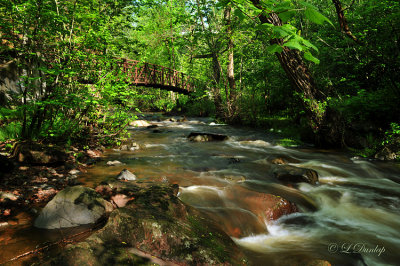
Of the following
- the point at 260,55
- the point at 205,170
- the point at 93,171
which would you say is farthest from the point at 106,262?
the point at 260,55

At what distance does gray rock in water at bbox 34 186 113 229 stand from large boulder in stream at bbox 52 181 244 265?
0.57 metres

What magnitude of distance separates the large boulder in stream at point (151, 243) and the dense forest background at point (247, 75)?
6.04 ft

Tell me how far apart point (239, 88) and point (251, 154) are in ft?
24.9

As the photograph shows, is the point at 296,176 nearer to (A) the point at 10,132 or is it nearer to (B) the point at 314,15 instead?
(B) the point at 314,15

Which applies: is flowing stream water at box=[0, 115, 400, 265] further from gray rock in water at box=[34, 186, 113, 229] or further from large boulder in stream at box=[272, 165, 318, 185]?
gray rock in water at box=[34, 186, 113, 229]

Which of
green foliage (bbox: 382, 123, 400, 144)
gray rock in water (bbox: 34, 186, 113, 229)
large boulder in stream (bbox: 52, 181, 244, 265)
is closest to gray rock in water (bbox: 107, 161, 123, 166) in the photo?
gray rock in water (bbox: 34, 186, 113, 229)

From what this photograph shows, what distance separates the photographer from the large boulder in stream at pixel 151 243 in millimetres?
1727

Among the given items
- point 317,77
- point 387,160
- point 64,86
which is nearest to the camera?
point 64,86

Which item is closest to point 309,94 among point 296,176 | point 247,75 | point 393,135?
point 393,135

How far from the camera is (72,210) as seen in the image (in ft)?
8.80

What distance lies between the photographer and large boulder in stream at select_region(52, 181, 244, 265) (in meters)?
1.73

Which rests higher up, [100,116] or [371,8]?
[371,8]

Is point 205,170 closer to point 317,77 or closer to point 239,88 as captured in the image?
point 317,77

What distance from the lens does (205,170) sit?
5.73m
